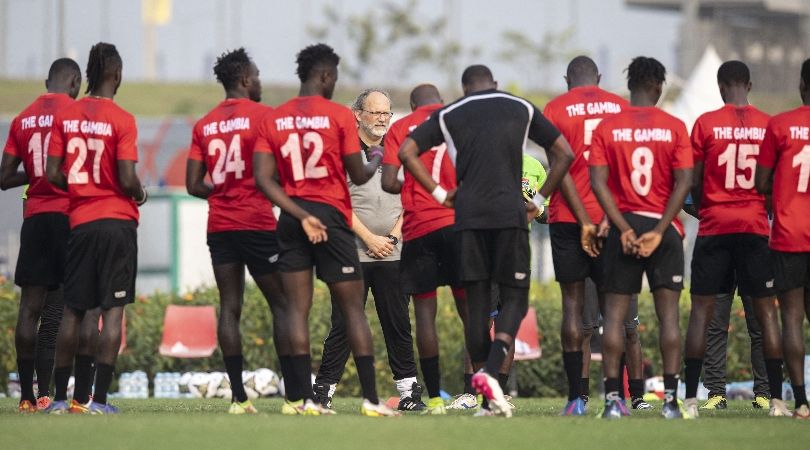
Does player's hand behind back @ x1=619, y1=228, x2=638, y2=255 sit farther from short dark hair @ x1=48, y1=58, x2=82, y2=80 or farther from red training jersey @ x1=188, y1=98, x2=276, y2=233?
short dark hair @ x1=48, y1=58, x2=82, y2=80

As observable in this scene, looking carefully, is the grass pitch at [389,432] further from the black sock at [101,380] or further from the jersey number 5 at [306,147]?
the jersey number 5 at [306,147]

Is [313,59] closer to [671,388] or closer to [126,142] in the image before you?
[126,142]

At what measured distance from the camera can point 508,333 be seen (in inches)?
413

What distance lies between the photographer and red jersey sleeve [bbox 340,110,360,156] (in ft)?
34.6

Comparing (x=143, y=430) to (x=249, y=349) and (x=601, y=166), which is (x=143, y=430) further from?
(x=249, y=349)

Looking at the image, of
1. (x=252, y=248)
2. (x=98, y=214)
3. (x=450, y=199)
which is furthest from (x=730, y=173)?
(x=98, y=214)

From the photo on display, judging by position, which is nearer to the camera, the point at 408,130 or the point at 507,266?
the point at 507,266

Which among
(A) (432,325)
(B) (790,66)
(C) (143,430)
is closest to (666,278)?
(A) (432,325)

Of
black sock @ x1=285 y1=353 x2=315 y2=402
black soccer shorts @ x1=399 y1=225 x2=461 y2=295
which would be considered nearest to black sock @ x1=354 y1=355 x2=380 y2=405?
black sock @ x1=285 y1=353 x2=315 y2=402

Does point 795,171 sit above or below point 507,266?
above

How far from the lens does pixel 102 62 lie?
1114cm

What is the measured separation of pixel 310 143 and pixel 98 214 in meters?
1.69

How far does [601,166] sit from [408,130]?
1936mm

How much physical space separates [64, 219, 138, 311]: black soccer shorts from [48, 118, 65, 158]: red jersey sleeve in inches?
22.2
